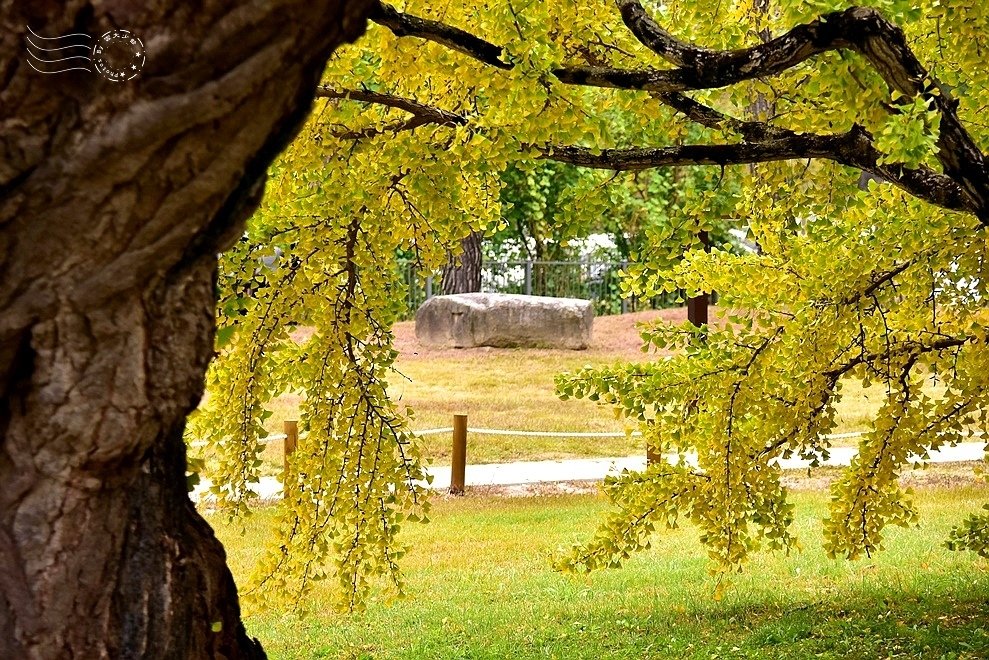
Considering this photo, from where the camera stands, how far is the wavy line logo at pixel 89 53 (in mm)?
1902

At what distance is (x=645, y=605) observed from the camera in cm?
788

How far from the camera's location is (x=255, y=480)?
490 cm

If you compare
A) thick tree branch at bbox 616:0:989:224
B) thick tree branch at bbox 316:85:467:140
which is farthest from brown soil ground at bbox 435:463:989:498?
thick tree branch at bbox 616:0:989:224

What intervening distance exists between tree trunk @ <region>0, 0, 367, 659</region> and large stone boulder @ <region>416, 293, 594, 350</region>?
56.6 feet

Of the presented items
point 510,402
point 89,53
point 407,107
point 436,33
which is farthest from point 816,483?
point 89,53

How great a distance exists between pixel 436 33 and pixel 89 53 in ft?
5.76

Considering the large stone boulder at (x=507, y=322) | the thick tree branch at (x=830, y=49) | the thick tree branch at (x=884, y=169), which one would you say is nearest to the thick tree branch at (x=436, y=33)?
the thick tree branch at (x=830, y=49)

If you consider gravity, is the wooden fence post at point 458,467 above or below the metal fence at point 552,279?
below

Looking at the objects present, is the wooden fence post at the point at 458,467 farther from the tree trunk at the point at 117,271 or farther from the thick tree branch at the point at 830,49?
the tree trunk at the point at 117,271

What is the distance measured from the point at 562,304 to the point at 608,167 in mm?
15786

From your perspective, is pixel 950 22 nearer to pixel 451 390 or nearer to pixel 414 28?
pixel 414 28

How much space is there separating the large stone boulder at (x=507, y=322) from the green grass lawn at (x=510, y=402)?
9.4 inches

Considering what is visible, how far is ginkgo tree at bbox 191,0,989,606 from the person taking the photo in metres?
4.05

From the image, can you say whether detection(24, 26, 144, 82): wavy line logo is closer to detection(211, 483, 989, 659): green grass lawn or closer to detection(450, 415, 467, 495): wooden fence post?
detection(211, 483, 989, 659): green grass lawn
